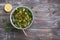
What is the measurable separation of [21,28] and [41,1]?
0.32 meters

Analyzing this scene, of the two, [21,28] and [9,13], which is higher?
[9,13]

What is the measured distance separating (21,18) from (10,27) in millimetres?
123

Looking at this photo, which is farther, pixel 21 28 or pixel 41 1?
pixel 41 1

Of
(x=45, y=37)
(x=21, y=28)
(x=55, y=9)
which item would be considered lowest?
(x=45, y=37)

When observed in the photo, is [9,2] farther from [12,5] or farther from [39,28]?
[39,28]

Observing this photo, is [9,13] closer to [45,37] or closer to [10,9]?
[10,9]

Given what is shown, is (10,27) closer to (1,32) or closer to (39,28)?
(1,32)

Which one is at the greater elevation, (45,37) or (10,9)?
(10,9)

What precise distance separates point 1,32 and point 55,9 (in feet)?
1.68

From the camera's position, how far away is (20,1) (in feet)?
5.39

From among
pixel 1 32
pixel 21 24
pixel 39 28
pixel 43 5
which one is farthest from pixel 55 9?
pixel 1 32

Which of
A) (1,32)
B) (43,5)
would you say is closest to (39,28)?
(43,5)

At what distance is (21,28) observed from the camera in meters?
1.54

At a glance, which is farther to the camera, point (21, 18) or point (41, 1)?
point (41, 1)
